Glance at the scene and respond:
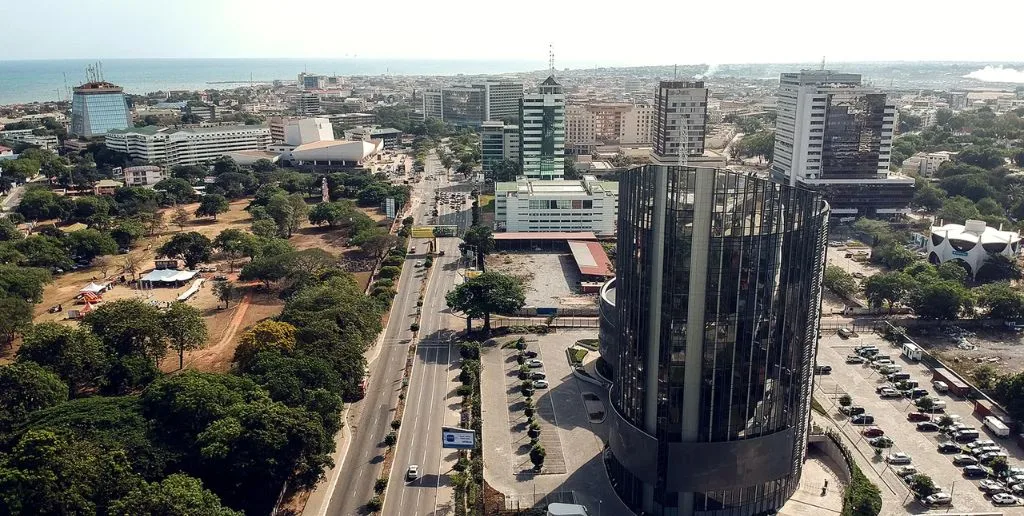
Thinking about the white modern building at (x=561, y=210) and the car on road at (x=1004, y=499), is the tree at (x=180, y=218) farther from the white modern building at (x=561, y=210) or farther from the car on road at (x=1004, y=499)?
the car on road at (x=1004, y=499)

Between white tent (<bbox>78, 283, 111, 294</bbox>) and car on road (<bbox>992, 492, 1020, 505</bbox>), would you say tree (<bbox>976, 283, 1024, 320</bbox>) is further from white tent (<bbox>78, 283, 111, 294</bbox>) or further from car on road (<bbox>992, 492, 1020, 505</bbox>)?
white tent (<bbox>78, 283, 111, 294</bbox>)

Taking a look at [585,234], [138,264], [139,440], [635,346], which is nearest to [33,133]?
[138,264]

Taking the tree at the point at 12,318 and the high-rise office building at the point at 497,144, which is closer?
the tree at the point at 12,318

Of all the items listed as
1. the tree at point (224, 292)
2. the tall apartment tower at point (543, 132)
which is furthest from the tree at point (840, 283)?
the tree at point (224, 292)

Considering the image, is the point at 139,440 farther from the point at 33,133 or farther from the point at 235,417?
the point at 33,133

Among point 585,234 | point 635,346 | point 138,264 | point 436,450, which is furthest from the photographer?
point 585,234

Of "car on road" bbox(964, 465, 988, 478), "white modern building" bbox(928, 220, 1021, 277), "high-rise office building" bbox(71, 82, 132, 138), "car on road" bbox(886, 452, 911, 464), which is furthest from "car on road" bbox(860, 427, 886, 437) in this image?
"high-rise office building" bbox(71, 82, 132, 138)
